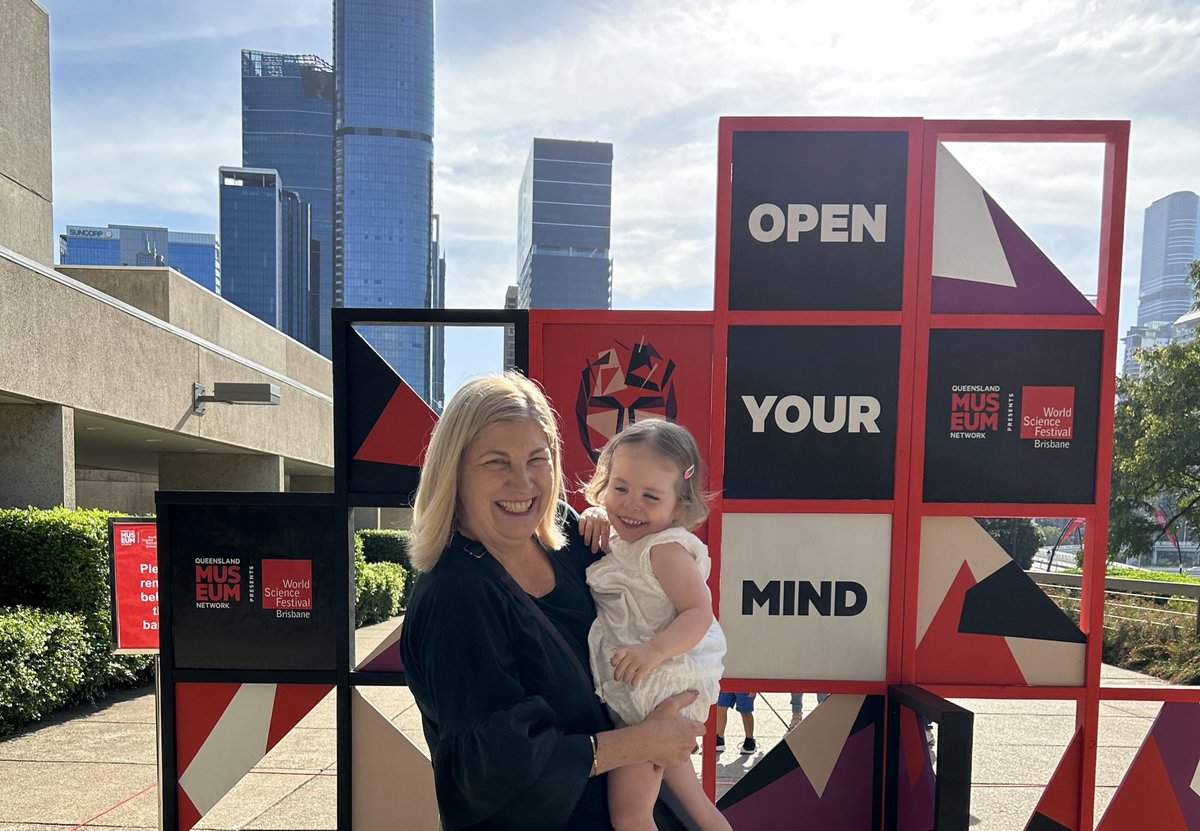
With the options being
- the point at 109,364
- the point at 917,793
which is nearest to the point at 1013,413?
the point at 917,793

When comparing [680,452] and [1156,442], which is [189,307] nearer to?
[680,452]

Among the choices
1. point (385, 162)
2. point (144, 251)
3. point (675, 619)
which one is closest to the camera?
point (675, 619)

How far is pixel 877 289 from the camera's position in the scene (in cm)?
298

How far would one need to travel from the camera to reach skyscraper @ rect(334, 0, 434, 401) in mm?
141625

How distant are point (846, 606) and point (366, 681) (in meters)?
2.06

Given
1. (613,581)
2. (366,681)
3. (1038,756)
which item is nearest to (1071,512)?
(613,581)

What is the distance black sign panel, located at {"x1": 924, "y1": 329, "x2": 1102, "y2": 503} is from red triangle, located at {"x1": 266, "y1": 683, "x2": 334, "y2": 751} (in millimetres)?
2751

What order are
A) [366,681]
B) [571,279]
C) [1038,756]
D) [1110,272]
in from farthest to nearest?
[571,279], [1038,756], [366,681], [1110,272]

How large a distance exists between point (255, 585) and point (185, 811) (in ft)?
3.26

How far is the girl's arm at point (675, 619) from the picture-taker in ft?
5.53

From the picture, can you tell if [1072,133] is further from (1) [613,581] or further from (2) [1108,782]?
(2) [1108,782]

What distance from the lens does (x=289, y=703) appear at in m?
3.09

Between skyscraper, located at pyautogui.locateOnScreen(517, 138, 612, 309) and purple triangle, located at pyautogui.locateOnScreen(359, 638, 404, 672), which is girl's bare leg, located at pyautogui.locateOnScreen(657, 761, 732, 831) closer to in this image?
purple triangle, located at pyautogui.locateOnScreen(359, 638, 404, 672)

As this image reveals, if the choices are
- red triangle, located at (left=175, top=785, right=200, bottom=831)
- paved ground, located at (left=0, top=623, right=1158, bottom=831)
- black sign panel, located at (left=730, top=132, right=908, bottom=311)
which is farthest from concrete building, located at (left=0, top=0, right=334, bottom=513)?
black sign panel, located at (left=730, top=132, right=908, bottom=311)
